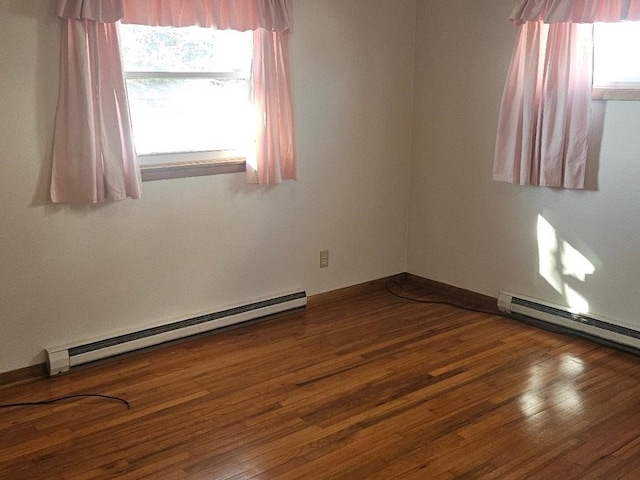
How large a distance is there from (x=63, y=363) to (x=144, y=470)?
1.04 meters

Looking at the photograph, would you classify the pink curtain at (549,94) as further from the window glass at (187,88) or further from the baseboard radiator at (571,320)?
the window glass at (187,88)

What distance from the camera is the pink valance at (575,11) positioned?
3.30 meters

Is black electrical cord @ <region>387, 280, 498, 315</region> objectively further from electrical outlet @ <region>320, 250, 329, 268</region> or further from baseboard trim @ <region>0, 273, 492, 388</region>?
electrical outlet @ <region>320, 250, 329, 268</region>

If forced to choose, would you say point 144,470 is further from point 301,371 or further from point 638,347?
point 638,347

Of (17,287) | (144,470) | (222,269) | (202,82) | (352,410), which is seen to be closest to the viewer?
(144,470)

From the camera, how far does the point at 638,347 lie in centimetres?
363

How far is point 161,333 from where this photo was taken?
3707mm

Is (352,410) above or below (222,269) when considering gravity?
below

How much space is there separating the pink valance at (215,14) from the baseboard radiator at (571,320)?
2115mm

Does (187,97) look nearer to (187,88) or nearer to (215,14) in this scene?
(187,88)

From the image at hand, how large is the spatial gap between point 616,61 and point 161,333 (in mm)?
2832

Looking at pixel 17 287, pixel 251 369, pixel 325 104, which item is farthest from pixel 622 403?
pixel 17 287

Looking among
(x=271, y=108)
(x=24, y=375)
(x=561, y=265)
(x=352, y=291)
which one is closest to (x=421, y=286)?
(x=352, y=291)

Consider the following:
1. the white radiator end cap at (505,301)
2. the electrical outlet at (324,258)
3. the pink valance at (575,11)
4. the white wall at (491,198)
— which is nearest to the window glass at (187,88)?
the electrical outlet at (324,258)
